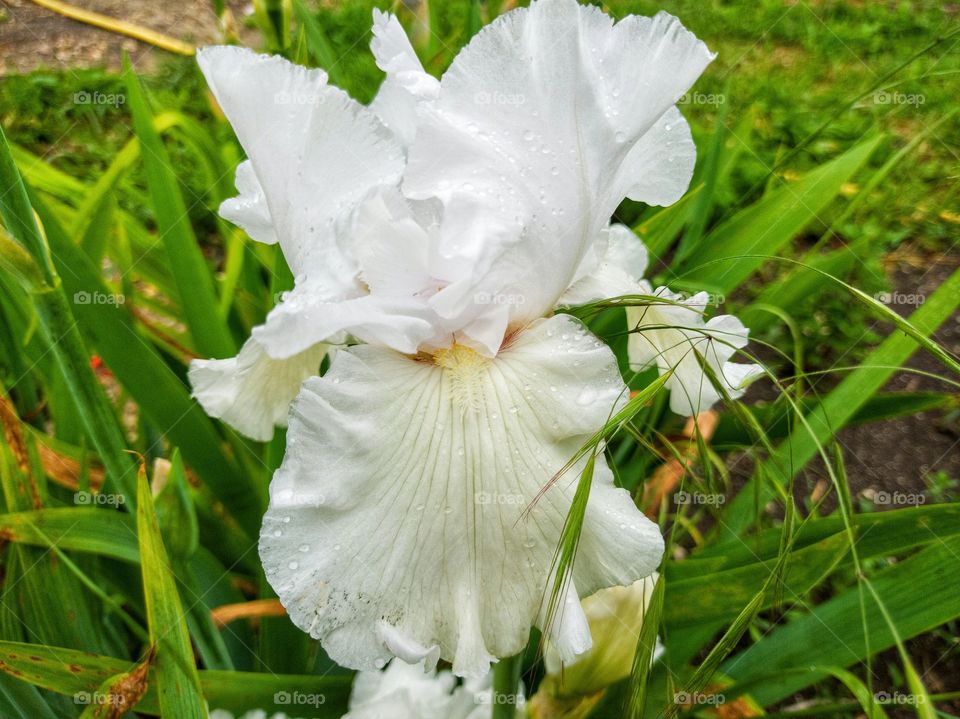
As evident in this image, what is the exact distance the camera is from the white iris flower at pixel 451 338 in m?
0.72

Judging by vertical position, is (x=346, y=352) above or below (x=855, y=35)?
above

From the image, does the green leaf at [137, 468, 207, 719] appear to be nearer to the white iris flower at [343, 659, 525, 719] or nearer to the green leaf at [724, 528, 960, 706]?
Result: the white iris flower at [343, 659, 525, 719]

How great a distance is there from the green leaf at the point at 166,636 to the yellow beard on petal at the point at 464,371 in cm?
31

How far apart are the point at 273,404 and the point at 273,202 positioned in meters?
0.28

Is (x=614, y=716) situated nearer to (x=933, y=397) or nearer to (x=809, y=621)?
(x=809, y=621)

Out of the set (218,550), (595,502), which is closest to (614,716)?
(595,502)

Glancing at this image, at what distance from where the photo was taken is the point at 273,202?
80 cm

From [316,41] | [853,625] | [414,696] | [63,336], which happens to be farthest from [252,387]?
[316,41]

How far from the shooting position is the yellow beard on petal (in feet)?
2.51

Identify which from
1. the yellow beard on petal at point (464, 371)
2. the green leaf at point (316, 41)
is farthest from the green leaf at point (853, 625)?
the green leaf at point (316, 41)

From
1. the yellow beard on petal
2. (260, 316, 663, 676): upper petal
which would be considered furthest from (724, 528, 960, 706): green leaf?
the yellow beard on petal

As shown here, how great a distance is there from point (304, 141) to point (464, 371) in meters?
0.26

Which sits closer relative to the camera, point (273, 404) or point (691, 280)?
point (273, 404)

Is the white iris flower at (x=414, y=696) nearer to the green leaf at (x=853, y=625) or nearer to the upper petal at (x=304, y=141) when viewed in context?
the green leaf at (x=853, y=625)
